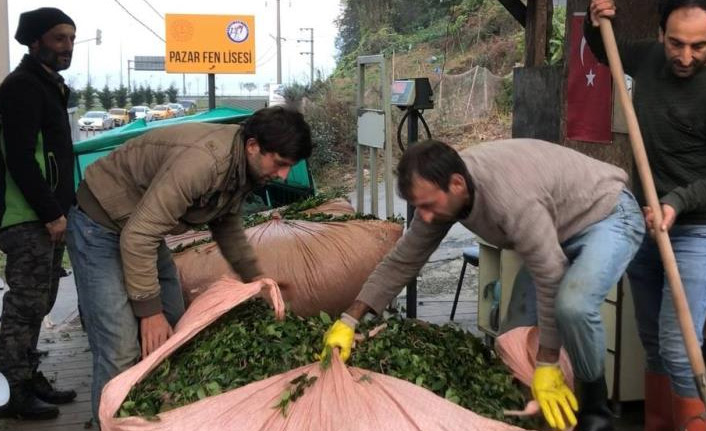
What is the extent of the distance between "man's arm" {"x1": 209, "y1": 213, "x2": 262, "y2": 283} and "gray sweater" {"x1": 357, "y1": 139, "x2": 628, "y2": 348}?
818mm

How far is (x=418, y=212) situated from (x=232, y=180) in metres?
Result: 0.64

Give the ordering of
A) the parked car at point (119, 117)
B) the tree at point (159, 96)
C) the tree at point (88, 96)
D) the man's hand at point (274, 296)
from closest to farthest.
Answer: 1. the man's hand at point (274, 296)
2. the parked car at point (119, 117)
3. the tree at point (88, 96)
4. the tree at point (159, 96)

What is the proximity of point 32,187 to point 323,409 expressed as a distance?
1791 mm

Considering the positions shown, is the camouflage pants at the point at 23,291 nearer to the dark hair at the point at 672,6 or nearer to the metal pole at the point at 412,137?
the metal pole at the point at 412,137

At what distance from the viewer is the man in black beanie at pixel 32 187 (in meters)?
3.61

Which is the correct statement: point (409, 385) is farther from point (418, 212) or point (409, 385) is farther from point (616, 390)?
point (616, 390)

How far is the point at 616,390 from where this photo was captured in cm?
375

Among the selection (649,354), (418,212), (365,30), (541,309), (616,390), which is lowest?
(616,390)

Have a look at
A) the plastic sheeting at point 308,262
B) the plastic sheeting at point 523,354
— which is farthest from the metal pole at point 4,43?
the plastic sheeting at point 523,354

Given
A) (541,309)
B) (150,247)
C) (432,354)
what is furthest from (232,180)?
(541,309)

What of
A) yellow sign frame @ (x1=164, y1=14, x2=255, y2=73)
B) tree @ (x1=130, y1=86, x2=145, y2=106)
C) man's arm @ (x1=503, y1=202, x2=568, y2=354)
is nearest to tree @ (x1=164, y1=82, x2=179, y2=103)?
tree @ (x1=130, y1=86, x2=145, y2=106)

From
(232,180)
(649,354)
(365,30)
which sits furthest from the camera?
(365,30)

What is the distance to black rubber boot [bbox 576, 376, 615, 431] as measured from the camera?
3.01 metres

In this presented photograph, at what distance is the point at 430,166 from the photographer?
2.34m
